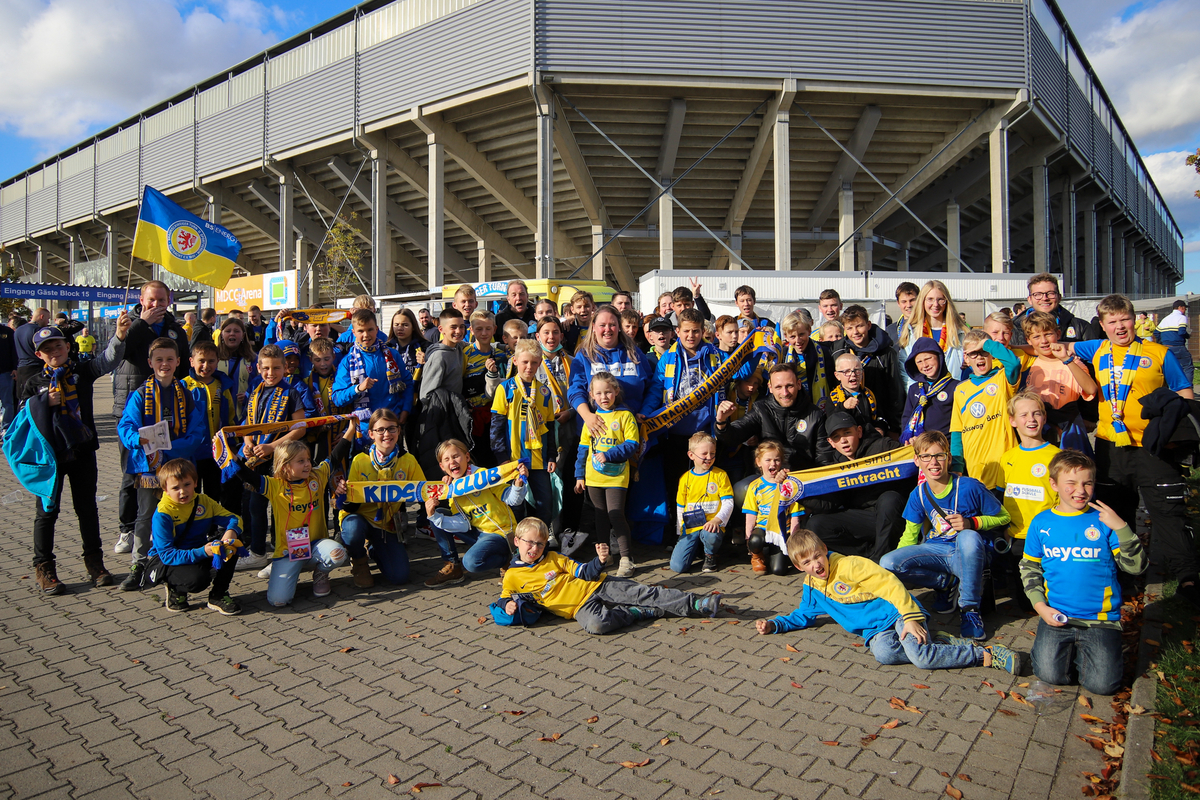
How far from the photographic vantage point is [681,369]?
19.6 ft

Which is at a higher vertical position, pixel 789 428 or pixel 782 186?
pixel 782 186

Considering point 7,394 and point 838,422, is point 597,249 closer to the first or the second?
point 7,394

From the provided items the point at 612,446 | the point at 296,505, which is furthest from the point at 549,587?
the point at 296,505

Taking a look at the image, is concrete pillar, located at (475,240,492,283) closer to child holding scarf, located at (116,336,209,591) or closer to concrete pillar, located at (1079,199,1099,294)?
child holding scarf, located at (116,336,209,591)

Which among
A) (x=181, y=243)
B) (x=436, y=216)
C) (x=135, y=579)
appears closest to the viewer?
(x=135, y=579)

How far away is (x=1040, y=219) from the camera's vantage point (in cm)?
2544

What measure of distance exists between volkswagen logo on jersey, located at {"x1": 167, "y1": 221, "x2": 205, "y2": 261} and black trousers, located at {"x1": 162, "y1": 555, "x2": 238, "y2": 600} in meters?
5.96

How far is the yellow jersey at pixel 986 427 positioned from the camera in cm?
472

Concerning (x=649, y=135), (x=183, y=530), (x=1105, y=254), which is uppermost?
(x=649, y=135)

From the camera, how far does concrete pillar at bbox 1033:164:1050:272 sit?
25.1 meters

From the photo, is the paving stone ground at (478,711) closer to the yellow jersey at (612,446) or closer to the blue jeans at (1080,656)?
the blue jeans at (1080,656)

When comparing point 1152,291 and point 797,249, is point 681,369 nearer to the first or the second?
point 797,249

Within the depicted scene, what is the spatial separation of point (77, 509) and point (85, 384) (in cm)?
92

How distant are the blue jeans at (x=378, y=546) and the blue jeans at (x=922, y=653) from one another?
130 inches
